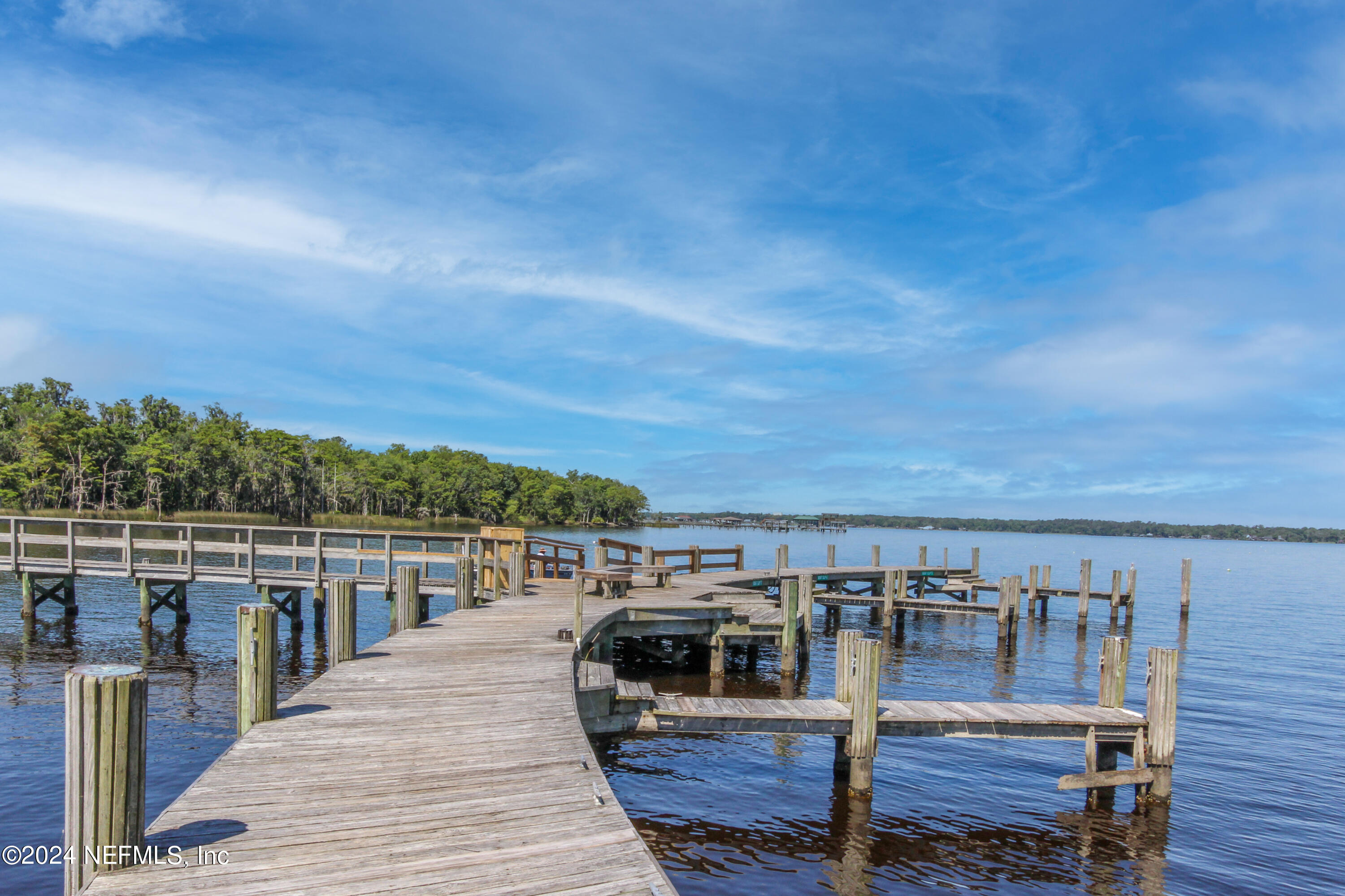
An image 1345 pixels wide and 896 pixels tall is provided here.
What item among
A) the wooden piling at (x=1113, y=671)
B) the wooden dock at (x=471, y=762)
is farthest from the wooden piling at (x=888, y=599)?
the wooden piling at (x=1113, y=671)

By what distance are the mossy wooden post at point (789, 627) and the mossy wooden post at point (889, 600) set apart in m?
9.24

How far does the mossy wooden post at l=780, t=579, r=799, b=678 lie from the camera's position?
60.5 feet

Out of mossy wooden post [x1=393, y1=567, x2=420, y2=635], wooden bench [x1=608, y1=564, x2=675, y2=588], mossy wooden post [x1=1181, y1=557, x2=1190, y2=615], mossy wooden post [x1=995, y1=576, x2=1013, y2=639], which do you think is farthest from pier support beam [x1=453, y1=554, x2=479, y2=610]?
mossy wooden post [x1=1181, y1=557, x2=1190, y2=615]

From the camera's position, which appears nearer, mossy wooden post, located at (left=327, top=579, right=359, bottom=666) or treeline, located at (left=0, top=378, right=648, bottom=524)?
mossy wooden post, located at (left=327, top=579, right=359, bottom=666)

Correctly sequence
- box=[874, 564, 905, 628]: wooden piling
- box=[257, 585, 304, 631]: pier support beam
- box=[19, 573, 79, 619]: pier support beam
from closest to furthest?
1. box=[257, 585, 304, 631]: pier support beam
2. box=[19, 573, 79, 619]: pier support beam
3. box=[874, 564, 905, 628]: wooden piling

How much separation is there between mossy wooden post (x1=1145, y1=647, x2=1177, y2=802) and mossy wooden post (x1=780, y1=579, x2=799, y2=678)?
8.55 metres

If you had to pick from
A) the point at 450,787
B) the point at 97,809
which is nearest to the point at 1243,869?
the point at 450,787

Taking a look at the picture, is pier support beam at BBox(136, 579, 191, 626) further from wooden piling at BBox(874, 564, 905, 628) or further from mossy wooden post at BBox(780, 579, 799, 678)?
wooden piling at BBox(874, 564, 905, 628)

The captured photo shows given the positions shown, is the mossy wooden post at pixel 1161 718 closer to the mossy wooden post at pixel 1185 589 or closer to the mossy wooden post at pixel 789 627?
the mossy wooden post at pixel 789 627

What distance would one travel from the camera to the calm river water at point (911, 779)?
907 cm

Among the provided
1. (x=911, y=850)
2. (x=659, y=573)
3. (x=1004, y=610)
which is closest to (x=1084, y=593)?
(x=1004, y=610)

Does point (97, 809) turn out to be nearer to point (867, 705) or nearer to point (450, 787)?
point (450, 787)

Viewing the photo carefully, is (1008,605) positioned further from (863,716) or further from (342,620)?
(342,620)

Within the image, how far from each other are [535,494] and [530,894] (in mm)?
148572
